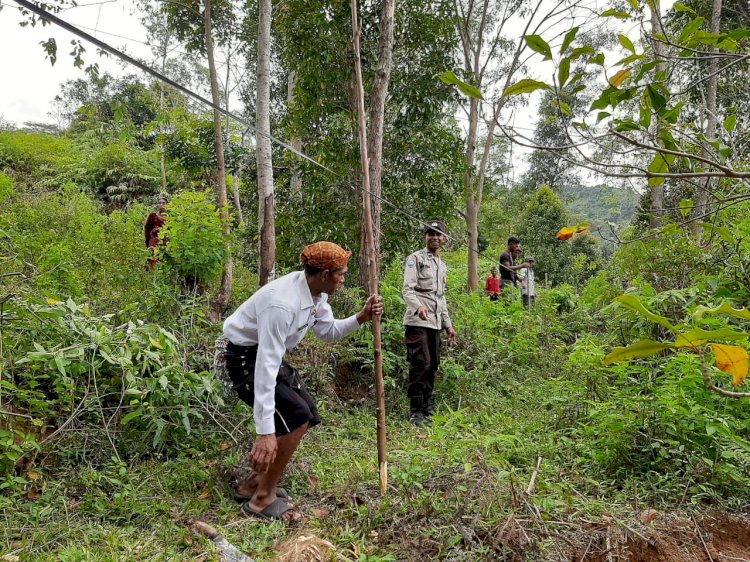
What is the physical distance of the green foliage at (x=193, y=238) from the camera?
4.83 m

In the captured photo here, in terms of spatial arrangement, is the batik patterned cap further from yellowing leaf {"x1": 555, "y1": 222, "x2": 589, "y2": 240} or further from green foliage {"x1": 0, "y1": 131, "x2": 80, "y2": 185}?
green foliage {"x1": 0, "y1": 131, "x2": 80, "y2": 185}

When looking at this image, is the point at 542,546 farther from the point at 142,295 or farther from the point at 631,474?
the point at 142,295

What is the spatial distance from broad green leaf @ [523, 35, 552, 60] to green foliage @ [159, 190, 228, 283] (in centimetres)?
411

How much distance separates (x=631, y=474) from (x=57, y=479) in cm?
342

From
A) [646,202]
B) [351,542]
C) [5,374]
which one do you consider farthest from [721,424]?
[646,202]

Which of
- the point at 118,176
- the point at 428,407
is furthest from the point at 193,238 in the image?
the point at 118,176

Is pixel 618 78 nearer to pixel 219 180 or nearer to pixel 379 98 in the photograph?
pixel 379 98

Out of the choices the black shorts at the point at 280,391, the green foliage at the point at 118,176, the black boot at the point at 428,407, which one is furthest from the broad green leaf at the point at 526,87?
the green foliage at the point at 118,176

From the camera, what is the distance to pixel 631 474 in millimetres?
3131

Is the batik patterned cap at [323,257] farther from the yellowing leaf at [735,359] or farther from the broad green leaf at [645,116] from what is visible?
the yellowing leaf at [735,359]

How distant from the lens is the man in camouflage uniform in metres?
4.65

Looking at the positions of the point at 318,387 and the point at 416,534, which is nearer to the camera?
the point at 416,534

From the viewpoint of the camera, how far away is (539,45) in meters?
1.23

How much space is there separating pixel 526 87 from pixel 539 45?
124 millimetres
